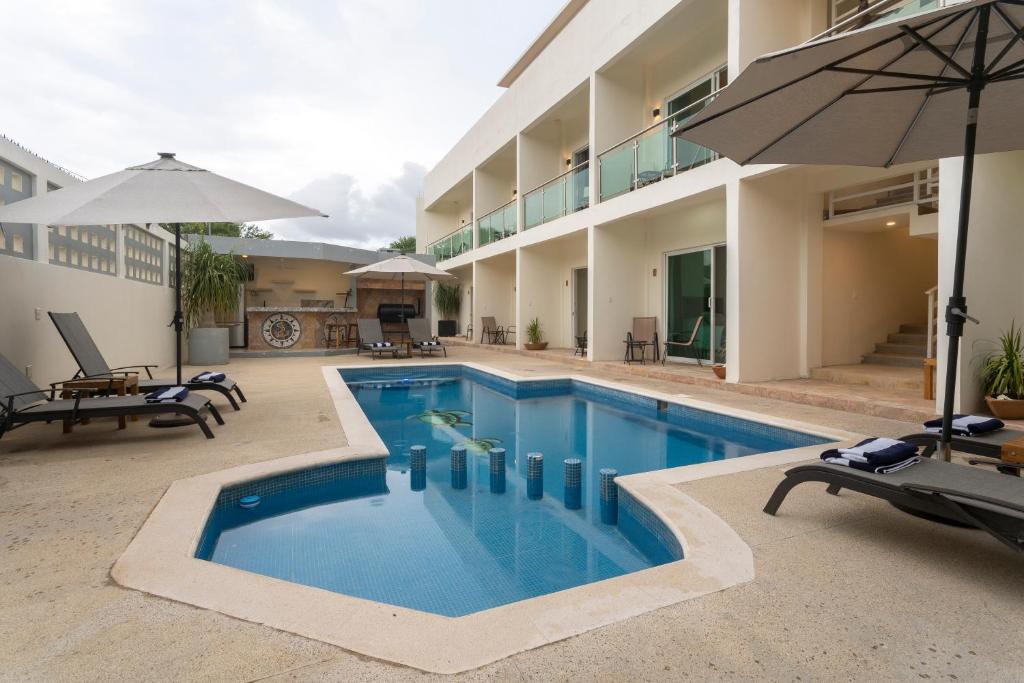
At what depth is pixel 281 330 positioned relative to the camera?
46.0 ft

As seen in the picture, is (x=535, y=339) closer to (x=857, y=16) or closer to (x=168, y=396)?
(x=857, y=16)

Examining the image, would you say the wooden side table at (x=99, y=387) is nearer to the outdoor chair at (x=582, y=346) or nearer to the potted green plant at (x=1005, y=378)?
the potted green plant at (x=1005, y=378)

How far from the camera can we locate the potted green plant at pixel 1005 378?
5008mm

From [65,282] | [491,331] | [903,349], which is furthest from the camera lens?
[491,331]

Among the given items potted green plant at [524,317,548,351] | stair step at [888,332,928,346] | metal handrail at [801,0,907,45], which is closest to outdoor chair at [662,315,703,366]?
stair step at [888,332,928,346]

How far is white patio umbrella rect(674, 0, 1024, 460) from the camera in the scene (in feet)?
8.43

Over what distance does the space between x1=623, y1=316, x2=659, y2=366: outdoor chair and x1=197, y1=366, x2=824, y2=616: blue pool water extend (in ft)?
14.4

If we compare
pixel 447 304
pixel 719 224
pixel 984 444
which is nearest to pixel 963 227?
pixel 984 444

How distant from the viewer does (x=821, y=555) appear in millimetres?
2344

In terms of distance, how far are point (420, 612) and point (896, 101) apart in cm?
393

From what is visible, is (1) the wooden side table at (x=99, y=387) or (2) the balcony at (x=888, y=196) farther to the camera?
(2) the balcony at (x=888, y=196)

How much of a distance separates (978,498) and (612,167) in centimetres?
957

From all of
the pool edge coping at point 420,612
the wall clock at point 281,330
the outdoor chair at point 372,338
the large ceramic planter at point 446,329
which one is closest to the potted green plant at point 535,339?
the outdoor chair at point 372,338

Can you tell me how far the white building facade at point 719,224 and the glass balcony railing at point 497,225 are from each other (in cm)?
20
